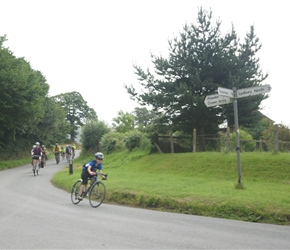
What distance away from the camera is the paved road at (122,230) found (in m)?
5.98

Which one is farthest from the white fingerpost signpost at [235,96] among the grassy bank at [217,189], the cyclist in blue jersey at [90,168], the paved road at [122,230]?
the cyclist in blue jersey at [90,168]

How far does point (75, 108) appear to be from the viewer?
93875 mm

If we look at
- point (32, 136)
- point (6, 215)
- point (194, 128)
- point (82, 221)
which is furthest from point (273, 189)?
point (32, 136)

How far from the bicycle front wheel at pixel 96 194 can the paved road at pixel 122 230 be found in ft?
1.59

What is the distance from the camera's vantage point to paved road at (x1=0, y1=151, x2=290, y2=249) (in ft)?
19.6

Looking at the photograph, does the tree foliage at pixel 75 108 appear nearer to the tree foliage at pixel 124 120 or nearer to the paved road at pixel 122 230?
the tree foliage at pixel 124 120

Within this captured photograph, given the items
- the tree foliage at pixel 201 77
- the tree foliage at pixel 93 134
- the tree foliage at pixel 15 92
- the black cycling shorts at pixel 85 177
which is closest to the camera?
the black cycling shorts at pixel 85 177

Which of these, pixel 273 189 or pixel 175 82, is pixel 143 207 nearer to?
pixel 273 189

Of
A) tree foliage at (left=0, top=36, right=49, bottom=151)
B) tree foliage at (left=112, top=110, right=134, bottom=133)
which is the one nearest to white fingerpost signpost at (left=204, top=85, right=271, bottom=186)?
tree foliage at (left=0, top=36, right=49, bottom=151)

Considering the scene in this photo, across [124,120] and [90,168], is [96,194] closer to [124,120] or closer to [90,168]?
[90,168]

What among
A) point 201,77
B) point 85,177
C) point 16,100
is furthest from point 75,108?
point 85,177

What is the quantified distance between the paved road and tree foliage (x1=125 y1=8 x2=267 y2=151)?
474 inches

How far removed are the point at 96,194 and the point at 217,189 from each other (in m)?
4.14

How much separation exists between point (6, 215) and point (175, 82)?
15000 mm
